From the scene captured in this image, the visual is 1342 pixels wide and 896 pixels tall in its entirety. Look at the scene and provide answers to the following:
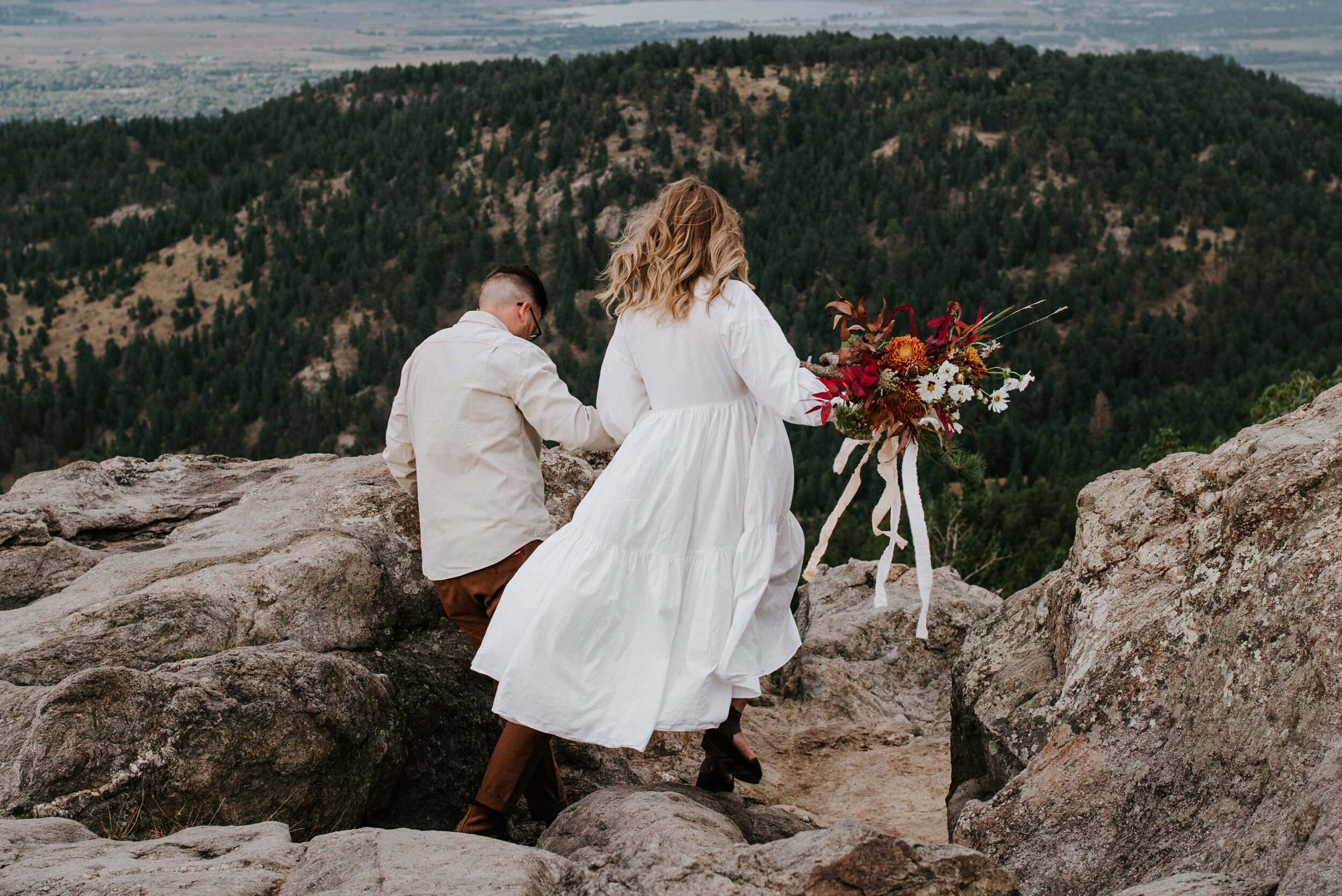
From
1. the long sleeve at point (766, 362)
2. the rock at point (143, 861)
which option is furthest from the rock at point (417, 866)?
the long sleeve at point (766, 362)

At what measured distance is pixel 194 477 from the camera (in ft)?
25.3

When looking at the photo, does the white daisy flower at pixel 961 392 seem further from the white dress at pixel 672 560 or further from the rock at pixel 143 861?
the rock at pixel 143 861

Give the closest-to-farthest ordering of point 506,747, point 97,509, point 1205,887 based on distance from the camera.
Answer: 1. point 1205,887
2. point 506,747
3. point 97,509

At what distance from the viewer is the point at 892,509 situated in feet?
14.6

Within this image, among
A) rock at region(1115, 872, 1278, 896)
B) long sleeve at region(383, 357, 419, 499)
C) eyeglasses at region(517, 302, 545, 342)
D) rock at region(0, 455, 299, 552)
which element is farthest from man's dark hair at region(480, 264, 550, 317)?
rock at region(0, 455, 299, 552)

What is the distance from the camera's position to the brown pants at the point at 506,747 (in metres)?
4.23

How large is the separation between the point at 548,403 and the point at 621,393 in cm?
32

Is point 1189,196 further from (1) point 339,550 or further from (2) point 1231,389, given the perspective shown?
(1) point 339,550

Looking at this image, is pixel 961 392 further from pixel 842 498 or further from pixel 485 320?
pixel 485 320

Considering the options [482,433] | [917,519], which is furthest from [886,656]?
[482,433]

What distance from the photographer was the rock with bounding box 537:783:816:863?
3455 mm

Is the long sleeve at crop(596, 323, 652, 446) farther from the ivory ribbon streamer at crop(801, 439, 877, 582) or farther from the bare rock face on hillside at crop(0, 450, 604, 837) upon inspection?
the bare rock face on hillside at crop(0, 450, 604, 837)

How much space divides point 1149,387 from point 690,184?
74.2 meters

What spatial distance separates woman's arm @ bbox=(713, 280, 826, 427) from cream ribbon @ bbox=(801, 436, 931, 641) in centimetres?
27
